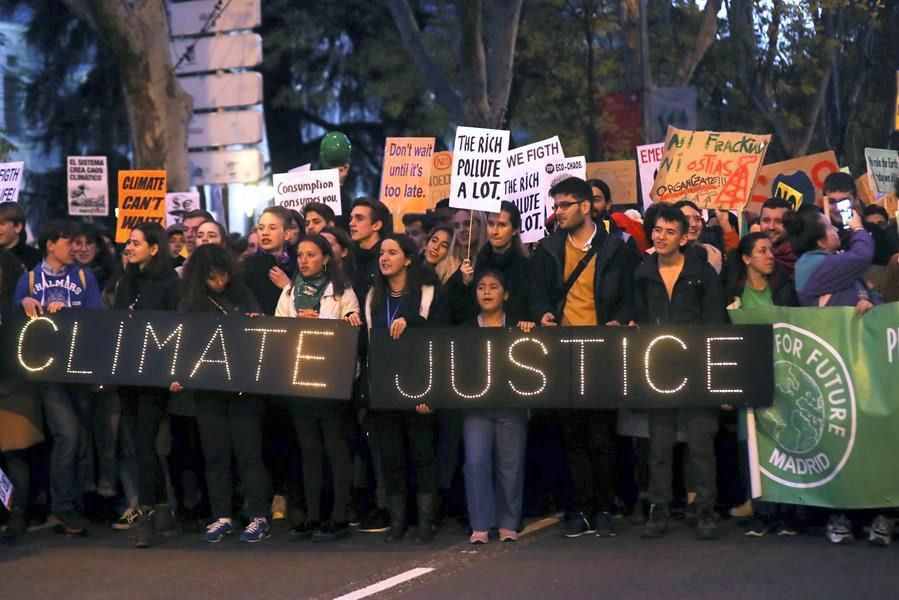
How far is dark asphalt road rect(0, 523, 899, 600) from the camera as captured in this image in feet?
27.5

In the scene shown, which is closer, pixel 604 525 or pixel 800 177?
pixel 604 525

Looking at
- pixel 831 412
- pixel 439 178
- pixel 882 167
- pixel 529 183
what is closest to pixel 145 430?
pixel 529 183

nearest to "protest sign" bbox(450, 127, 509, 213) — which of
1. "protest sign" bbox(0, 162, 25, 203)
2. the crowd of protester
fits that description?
the crowd of protester

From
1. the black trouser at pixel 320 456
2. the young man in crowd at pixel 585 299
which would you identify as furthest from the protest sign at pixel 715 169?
the black trouser at pixel 320 456

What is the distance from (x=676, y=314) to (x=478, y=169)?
1.93m

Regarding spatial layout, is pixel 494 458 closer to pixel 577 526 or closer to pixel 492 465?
pixel 492 465

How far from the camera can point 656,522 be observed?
980 centimetres

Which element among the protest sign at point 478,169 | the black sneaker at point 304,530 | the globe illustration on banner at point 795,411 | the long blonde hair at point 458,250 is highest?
the protest sign at point 478,169

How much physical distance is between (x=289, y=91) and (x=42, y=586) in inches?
841

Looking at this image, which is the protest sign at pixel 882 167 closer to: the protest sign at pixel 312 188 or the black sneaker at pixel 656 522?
the protest sign at pixel 312 188

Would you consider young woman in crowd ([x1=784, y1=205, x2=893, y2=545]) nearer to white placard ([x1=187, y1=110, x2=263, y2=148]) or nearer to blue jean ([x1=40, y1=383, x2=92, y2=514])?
blue jean ([x1=40, y1=383, x2=92, y2=514])

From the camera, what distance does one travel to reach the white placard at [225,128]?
20.5 meters

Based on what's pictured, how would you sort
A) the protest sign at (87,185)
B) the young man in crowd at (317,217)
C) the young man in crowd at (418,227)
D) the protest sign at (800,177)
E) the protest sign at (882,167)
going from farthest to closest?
1. the protest sign at (87,185)
2. the protest sign at (882,167)
3. the protest sign at (800,177)
4. the young man in crowd at (418,227)
5. the young man in crowd at (317,217)

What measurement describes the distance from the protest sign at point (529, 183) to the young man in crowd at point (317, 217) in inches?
57.8
